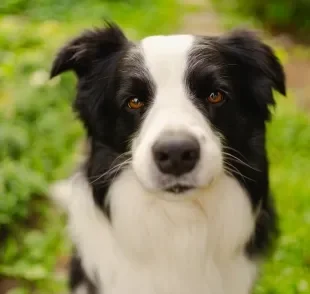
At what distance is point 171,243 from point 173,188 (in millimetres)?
375

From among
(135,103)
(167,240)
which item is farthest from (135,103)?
(167,240)

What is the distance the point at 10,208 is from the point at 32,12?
436 cm

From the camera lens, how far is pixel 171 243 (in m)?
2.08

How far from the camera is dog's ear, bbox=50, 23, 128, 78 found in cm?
210

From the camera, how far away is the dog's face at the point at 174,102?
1.75 m

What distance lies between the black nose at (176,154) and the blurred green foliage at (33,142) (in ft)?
2.98

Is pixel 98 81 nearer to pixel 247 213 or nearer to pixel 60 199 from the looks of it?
pixel 247 213

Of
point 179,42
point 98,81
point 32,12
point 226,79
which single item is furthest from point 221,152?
point 32,12

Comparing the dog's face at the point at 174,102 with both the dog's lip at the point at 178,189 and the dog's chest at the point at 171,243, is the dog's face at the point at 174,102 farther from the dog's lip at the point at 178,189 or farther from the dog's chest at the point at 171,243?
the dog's chest at the point at 171,243

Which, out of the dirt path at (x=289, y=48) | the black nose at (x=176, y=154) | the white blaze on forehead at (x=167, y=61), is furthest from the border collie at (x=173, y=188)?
the dirt path at (x=289, y=48)

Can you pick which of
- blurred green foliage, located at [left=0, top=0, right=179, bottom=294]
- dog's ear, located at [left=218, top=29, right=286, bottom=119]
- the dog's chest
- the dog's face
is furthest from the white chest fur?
blurred green foliage, located at [left=0, top=0, right=179, bottom=294]

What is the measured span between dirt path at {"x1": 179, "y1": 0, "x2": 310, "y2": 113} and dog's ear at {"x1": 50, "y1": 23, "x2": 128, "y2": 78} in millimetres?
2888

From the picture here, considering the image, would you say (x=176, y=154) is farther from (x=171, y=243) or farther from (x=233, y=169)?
(x=171, y=243)

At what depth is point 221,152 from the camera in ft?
6.15
